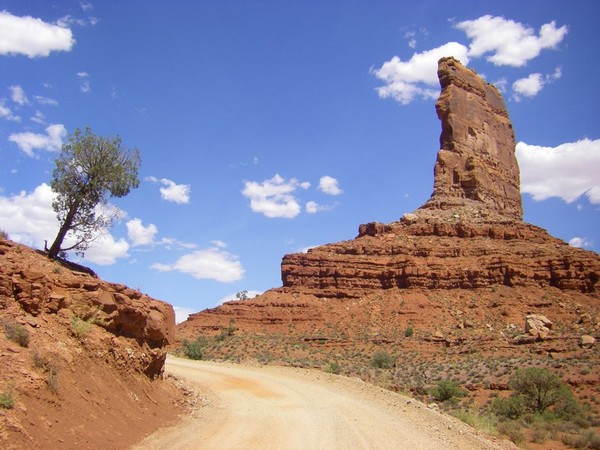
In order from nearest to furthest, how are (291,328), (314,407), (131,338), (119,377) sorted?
(119,377) < (131,338) < (314,407) < (291,328)

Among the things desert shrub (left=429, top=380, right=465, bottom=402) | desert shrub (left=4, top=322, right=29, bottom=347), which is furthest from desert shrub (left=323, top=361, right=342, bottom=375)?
desert shrub (left=4, top=322, right=29, bottom=347)

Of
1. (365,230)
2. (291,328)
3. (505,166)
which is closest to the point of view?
(291,328)

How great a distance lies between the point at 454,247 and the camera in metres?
67.4

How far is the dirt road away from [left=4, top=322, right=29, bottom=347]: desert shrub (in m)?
2.63

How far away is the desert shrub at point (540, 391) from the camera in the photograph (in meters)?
24.3

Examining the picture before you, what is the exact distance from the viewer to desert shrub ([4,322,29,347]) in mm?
7613

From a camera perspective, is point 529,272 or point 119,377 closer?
point 119,377

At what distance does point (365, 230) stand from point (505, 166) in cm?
3669

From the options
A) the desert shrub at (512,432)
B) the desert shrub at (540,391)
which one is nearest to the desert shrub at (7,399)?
the desert shrub at (512,432)

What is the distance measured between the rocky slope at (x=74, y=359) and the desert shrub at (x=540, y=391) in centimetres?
2010

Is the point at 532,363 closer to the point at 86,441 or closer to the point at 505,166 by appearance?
the point at 86,441

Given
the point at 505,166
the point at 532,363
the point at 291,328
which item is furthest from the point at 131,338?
the point at 505,166

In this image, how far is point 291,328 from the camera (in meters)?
58.2

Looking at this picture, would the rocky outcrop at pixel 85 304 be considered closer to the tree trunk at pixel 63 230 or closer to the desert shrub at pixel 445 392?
the tree trunk at pixel 63 230
